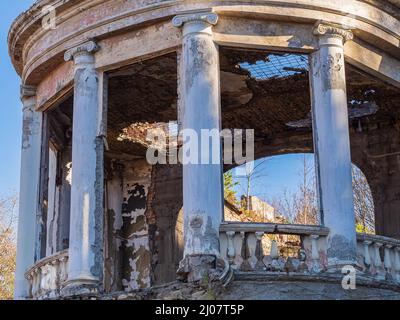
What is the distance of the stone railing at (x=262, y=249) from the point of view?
1130 centimetres

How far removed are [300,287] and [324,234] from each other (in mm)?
960

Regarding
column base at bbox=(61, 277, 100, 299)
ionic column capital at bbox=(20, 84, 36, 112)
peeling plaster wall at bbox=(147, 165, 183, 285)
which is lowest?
column base at bbox=(61, 277, 100, 299)

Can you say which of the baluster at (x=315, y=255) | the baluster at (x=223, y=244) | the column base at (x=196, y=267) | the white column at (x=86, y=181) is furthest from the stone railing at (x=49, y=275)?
the baluster at (x=315, y=255)

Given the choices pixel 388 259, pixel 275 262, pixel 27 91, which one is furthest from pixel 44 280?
pixel 388 259

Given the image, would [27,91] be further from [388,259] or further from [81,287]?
[388,259]

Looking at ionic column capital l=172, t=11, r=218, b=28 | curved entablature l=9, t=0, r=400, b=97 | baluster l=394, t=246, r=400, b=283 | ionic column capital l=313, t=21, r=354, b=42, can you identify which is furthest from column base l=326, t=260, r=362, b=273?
ionic column capital l=172, t=11, r=218, b=28

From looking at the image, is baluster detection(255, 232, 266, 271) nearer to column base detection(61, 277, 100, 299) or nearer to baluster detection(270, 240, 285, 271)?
baluster detection(270, 240, 285, 271)

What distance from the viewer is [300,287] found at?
11055mm

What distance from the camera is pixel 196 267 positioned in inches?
435

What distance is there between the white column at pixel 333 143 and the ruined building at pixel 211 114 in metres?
0.02

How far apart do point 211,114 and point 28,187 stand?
13.3 feet

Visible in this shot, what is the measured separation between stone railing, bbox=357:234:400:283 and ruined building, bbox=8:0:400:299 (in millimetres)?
22

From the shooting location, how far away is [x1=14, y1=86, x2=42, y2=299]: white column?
1423cm

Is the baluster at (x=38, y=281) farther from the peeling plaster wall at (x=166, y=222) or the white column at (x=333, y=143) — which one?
the white column at (x=333, y=143)
